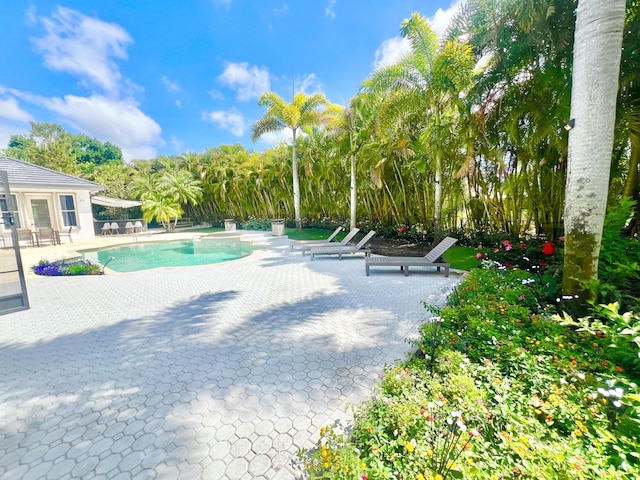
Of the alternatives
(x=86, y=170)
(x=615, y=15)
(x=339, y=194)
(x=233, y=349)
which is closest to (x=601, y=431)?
(x=233, y=349)

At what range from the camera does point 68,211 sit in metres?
16.5

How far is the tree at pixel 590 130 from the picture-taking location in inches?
129

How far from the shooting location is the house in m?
14.1

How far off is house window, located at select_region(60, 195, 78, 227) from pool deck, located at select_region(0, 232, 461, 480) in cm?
1350

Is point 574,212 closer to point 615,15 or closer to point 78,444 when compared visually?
point 615,15

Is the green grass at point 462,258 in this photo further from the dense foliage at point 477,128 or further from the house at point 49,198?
the house at point 49,198

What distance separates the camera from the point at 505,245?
7.13 metres

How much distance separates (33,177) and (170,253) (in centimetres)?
866

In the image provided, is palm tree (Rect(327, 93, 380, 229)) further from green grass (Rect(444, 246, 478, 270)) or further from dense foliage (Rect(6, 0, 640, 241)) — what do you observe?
green grass (Rect(444, 246, 478, 270))

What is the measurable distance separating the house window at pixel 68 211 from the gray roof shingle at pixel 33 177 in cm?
103

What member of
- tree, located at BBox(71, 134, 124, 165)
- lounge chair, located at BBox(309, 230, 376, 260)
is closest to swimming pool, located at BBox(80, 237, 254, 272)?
lounge chair, located at BBox(309, 230, 376, 260)

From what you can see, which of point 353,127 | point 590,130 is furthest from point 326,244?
point 590,130

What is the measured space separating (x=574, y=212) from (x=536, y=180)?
4841 mm

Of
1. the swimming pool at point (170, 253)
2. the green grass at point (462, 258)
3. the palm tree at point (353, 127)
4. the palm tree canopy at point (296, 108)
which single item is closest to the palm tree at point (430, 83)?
the green grass at point (462, 258)
